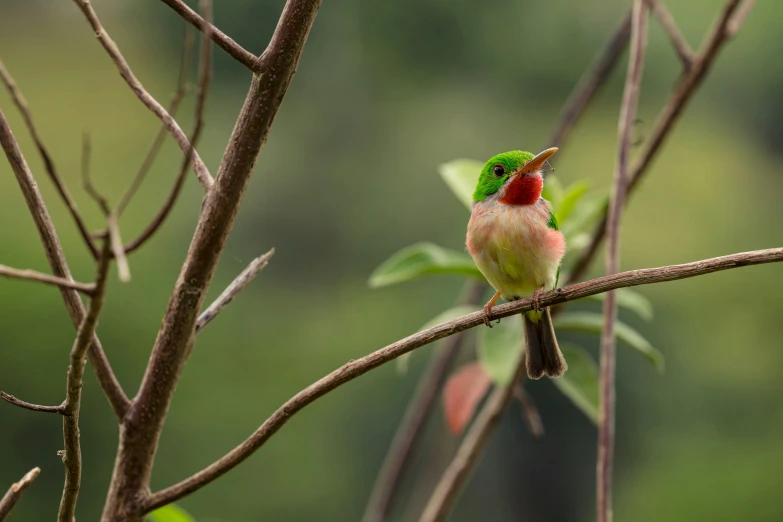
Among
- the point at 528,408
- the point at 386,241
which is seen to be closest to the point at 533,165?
the point at 528,408

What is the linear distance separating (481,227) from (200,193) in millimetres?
3233

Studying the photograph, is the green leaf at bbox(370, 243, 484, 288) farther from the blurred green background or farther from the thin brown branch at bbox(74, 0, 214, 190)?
the blurred green background

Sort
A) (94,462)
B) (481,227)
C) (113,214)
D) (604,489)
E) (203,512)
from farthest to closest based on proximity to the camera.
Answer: (203,512) < (94,462) < (481,227) < (604,489) < (113,214)

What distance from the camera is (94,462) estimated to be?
153 inches

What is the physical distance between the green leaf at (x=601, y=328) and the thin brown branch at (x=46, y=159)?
42.2 inches

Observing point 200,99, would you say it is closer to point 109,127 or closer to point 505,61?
point 109,127

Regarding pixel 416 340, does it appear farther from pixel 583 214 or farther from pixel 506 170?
pixel 583 214

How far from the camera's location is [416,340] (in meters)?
0.62

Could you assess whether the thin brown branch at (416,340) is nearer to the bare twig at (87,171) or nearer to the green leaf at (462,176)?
the bare twig at (87,171)

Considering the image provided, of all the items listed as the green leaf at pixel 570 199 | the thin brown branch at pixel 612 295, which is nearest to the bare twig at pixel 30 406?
the thin brown branch at pixel 612 295

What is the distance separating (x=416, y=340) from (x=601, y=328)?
88 centimetres

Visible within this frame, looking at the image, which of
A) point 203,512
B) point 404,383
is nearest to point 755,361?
point 404,383

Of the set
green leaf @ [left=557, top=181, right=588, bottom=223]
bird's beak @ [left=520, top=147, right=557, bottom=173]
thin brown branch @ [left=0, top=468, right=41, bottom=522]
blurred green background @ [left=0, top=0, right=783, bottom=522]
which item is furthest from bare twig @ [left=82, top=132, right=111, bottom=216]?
blurred green background @ [left=0, top=0, right=783, bottom=522]

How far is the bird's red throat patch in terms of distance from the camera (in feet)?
4.00
